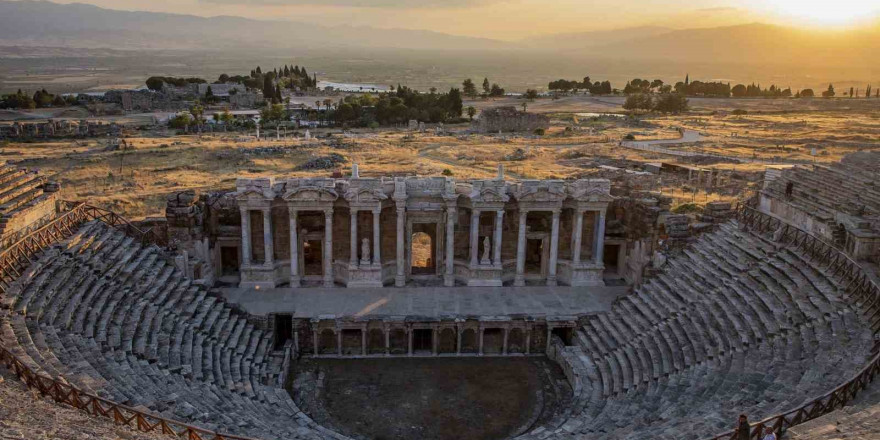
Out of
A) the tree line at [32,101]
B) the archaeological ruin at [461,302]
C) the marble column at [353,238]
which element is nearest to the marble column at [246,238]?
the archaeological ruin at [461,302]

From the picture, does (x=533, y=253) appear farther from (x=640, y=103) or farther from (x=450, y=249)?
(x=640, y=103)

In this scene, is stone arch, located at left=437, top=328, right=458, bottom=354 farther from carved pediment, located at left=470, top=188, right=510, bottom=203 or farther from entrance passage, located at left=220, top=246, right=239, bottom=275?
entrance passage, located at left=220, top=246, right=239, bottom=275

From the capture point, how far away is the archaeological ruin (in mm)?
17422

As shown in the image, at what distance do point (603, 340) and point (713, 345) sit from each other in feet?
16.5

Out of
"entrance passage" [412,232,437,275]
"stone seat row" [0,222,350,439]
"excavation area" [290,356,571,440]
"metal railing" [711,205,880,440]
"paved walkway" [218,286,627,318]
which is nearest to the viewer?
"metal railing" [711,205,880,440]

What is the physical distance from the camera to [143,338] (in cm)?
2103

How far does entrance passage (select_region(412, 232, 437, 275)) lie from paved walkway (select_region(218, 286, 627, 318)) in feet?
6.43

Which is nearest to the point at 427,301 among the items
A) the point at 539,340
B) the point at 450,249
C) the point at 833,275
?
the point at 450,249

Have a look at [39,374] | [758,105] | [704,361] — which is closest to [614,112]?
[758,105]

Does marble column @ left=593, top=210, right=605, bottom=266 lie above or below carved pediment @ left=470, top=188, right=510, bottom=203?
below

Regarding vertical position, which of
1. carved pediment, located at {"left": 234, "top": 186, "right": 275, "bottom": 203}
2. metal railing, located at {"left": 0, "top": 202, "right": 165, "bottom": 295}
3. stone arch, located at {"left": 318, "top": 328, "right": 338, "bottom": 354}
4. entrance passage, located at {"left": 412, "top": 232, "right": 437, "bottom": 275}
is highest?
carved pediment, located at {"left": 234, "top": 186, "right": 275, "bottom": 203}

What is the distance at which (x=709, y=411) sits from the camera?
54.6 ft

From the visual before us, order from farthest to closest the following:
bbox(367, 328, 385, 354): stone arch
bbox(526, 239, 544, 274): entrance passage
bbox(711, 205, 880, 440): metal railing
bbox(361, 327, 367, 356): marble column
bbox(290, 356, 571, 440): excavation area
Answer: bbox(526, 239, 544, 274): entrance passage, bbox(367, 328, 385, 354): stone arch, bbox(361, 327, 367, 356): marble column, bbox(290, 356, 571, 440): excavation area, bbox(711, 205, 880, 440): metal railing

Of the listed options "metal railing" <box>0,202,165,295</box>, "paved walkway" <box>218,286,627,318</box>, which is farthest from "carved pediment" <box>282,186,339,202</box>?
"metal railing" <box>0,202,165,295</box>
